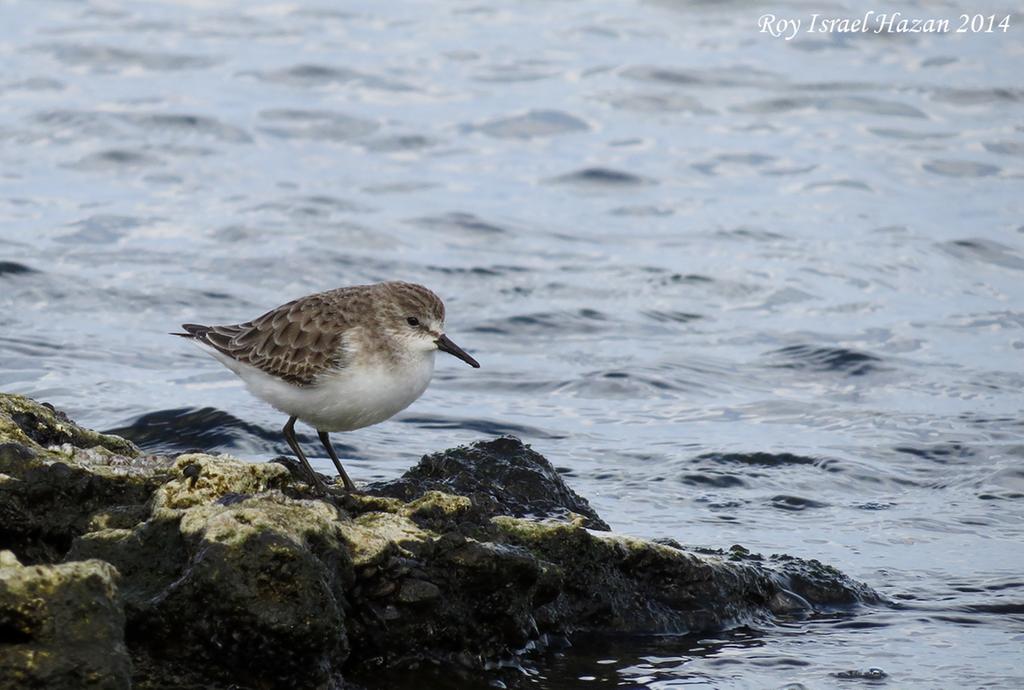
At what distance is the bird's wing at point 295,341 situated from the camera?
24.9 ft

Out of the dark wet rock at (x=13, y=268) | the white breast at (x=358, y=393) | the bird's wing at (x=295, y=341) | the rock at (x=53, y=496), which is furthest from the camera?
the dark wet rock at (x=13, y=268)

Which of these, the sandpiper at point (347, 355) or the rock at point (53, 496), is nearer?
the rock at point (53, 496)

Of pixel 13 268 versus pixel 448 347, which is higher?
pixel 448 347

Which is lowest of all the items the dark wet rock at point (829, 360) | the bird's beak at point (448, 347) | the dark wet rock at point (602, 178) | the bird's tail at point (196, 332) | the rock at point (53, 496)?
the dark wet rock at point (829, 360)

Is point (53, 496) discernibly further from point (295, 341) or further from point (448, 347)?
point (448, 347)

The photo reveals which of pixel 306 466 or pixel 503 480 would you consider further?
pixel 503 480

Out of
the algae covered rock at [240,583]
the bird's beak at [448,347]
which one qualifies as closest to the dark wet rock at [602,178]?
the bird's beak at [448,347]

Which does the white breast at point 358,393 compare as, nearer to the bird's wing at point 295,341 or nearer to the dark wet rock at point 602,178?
the bird's wing at point 295,341

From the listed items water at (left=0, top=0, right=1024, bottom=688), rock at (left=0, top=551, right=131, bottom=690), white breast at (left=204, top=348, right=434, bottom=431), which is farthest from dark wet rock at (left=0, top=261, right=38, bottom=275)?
rock at (left=0, top=551, right=131, bottom=690)

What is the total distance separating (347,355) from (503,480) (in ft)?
3.65

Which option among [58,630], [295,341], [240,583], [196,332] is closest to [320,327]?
[295,341]

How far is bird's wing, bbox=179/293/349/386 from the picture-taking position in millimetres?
7602

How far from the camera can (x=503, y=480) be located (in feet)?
26.0

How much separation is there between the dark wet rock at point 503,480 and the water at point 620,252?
40.8 inches
